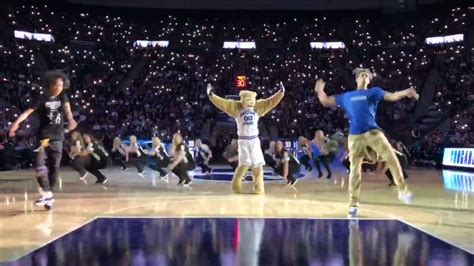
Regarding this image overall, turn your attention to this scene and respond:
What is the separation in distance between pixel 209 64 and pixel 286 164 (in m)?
24.5

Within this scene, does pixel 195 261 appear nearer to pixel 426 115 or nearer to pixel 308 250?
pixel 308 250

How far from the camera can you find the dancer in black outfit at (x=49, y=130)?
8.67 meters

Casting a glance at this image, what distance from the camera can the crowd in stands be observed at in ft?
101

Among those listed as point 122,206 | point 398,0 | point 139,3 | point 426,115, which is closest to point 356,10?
point 398,0

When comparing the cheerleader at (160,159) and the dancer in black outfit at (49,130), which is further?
the cheerleader at (160,159)

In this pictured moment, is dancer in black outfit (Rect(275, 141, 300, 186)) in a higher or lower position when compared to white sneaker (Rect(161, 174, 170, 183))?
higher

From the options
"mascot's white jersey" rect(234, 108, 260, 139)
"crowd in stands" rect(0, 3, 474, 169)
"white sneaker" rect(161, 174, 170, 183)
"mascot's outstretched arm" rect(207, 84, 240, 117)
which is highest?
"crowd in stands" rect(0, 3, 474, 169)

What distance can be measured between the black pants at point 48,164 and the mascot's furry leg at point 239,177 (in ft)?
11.7

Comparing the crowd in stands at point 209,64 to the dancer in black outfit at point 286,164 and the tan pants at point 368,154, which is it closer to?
the dancer in black outfit at point 286,164

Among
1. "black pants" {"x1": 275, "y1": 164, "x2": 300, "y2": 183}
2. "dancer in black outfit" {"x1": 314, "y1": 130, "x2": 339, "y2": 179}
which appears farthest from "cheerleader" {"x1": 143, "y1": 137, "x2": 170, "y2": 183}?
"dancer in black outfit" {"x1": 314, "y1": 130, "x2": 339, "y2": 179}

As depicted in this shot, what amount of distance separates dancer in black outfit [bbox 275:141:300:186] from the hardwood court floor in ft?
0.82

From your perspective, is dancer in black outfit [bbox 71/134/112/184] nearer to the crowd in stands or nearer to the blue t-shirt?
the blue t-shirt

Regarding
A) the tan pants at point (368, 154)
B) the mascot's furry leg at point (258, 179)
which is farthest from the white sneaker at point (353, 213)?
the mascot's furry leg at point (258, 179)

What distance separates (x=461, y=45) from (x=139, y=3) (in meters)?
19.4
